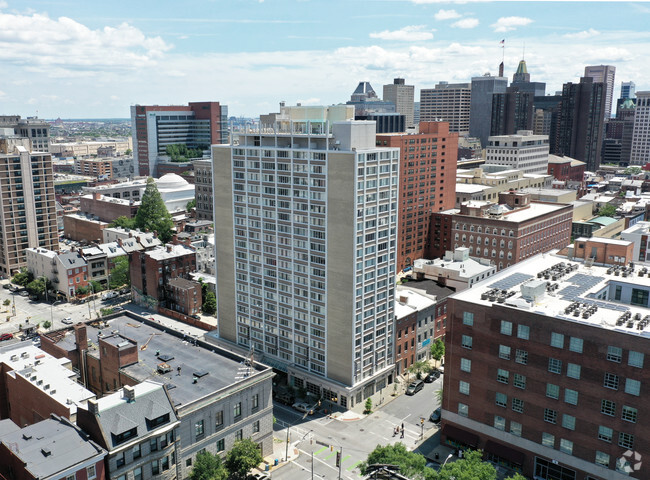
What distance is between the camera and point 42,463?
198 ft

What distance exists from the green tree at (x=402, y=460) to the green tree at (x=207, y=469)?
18371mm

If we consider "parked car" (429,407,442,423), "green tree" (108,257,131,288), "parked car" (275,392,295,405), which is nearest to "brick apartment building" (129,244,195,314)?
"green tree" (108,257,131,288)

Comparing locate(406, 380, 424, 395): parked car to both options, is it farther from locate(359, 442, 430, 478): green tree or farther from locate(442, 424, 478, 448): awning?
locate(359, 442, 430, 478): green tree

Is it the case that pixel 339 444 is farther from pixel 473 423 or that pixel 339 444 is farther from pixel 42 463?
pixel 42 463

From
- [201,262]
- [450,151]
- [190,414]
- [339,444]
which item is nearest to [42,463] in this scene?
[190,414]

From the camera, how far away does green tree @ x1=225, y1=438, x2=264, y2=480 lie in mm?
73875

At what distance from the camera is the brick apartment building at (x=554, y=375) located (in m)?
67.9

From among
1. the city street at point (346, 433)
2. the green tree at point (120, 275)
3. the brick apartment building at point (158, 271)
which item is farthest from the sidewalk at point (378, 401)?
the green tree at point (120, 275)

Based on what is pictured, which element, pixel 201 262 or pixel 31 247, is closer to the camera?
pixel 201 262

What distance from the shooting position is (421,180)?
7052 inches

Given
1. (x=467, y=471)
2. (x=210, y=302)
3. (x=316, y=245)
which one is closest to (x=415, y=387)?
(x=316, y=245)

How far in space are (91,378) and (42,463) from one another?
3013cm

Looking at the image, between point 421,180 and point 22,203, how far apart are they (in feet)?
423

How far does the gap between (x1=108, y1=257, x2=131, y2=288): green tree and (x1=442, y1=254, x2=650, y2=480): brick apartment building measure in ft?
353
